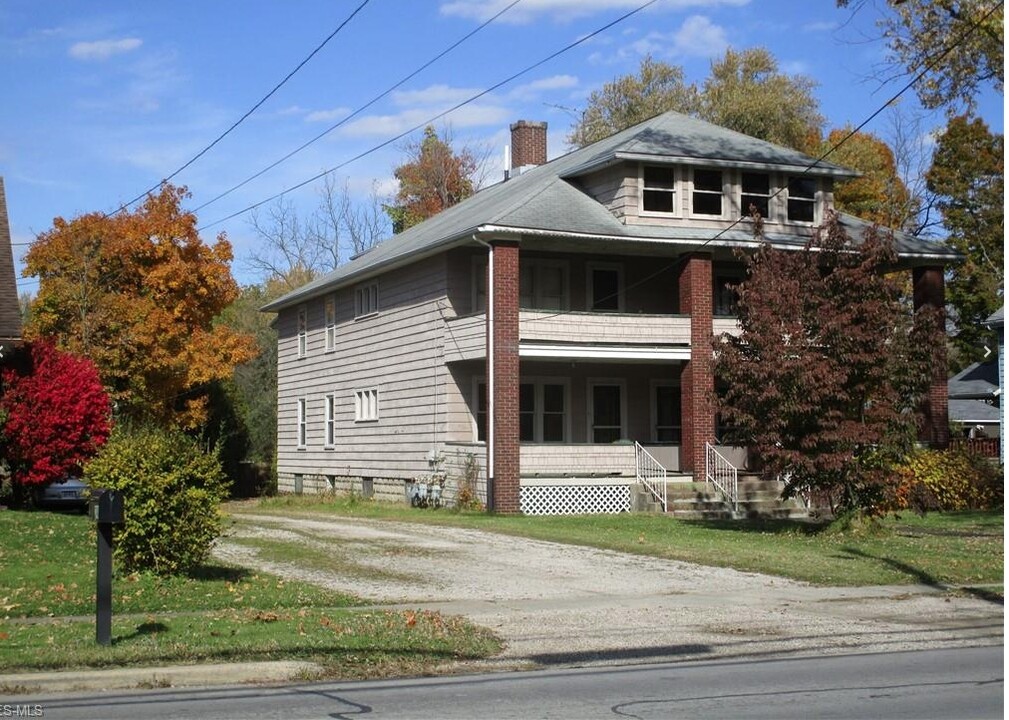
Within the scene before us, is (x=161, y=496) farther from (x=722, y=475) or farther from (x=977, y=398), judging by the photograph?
(x=977, y=398)

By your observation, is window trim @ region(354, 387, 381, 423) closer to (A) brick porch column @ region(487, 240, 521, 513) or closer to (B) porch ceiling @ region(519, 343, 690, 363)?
(B) porch ceiling @ region(519, 343, 690, 363)

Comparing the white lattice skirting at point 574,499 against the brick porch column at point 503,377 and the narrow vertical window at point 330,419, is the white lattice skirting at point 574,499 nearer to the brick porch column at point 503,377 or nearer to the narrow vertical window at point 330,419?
the brick porch column at point 503,377

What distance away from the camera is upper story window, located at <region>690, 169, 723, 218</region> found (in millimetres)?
34031

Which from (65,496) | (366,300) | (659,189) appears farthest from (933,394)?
(65,496)

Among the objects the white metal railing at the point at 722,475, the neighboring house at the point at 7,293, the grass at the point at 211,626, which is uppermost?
the neighboring house at the point at 7,293

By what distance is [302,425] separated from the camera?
4497cm

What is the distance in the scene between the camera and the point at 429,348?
3447 centimetres

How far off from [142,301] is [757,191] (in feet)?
68.2

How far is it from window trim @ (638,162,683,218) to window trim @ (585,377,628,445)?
4.78m

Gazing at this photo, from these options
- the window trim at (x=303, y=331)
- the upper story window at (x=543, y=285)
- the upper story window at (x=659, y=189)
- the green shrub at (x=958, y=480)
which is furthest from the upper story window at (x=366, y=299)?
the green shrub at (x=958, y=480)

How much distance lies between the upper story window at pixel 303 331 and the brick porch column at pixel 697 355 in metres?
16.1

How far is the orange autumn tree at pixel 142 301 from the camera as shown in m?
42.0

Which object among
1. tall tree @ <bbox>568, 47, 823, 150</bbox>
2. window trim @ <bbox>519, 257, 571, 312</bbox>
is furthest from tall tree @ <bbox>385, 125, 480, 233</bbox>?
window trim @ <bbox>519, 257, 571, 312</bbox>

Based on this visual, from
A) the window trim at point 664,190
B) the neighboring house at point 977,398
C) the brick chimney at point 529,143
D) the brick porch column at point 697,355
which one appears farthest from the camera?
the neighboring house at point 977,398
